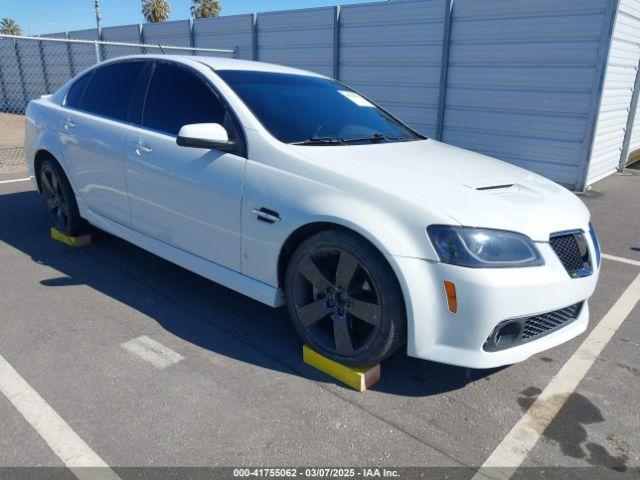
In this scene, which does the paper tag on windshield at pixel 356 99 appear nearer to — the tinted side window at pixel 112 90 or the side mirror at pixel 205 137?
the side mirror at pixel 205 137

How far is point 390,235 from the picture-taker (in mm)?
2477

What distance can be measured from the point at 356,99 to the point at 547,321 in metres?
2.19

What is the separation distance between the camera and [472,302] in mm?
2371

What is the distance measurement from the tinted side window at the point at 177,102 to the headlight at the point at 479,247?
165 centimetres

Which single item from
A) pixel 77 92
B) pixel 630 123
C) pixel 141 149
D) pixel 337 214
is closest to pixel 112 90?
pixel 77 92

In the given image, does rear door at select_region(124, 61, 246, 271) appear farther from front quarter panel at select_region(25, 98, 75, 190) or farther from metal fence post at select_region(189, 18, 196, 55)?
metal fence post at select_region(189, 18, 196, 55)

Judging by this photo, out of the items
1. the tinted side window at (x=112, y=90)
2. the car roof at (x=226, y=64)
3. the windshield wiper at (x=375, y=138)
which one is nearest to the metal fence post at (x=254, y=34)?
the tinted side window at (x=112, y=90)

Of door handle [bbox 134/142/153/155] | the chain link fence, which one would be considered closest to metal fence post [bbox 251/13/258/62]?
the chain link fence

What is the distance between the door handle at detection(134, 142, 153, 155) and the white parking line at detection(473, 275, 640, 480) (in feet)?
9.33

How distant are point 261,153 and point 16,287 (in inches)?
94.0

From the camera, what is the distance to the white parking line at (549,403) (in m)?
2.28

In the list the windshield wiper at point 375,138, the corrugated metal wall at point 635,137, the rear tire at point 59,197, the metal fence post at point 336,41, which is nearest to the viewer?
the windshield wiper at point 375,138

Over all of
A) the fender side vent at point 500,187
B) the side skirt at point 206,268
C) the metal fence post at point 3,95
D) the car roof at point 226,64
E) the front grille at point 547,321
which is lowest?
the metal fence post at point 3,95

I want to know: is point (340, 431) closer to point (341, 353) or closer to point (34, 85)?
point (341, 353)
